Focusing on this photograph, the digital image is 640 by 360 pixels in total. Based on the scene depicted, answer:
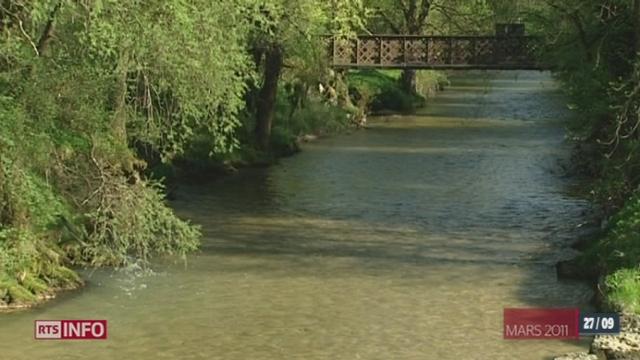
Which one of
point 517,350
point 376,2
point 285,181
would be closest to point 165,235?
Answer: point 517,350

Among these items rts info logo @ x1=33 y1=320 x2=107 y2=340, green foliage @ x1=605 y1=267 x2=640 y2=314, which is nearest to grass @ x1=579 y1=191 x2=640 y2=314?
green foliage @ x1=605 y1=267 x2=640 y2=314

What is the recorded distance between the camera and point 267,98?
37062 millimetres

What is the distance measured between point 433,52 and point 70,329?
34221 millimetres

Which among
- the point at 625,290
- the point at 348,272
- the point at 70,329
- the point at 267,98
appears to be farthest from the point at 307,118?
the point at 625,290

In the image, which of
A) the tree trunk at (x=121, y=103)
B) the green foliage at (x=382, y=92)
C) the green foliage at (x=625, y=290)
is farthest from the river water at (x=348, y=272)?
the green foliage at (x=382, y=92)

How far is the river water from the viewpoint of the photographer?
1573cm

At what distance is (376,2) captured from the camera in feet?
183

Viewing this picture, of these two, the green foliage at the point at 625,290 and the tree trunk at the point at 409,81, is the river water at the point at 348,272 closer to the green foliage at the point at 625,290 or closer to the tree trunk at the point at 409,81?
the green foliage at the point at 625,290

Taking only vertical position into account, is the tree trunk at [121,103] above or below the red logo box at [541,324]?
above

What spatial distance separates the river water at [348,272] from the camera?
619 inches

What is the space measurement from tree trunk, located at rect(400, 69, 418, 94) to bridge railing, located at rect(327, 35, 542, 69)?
14.0 metres

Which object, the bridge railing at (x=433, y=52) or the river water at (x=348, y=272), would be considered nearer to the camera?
the river water at (x=348, y=272)

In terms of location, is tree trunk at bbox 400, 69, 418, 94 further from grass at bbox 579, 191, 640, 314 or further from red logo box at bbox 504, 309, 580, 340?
red logo box at bbox 504, 309, 580, 340

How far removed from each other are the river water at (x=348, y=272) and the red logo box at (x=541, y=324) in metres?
0.26
